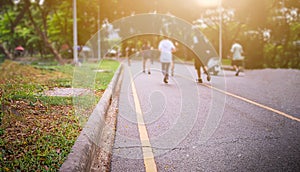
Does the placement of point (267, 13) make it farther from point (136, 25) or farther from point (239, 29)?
point (136, 25)

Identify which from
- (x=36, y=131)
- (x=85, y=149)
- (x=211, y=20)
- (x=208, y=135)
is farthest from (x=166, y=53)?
(x=211, y=20)

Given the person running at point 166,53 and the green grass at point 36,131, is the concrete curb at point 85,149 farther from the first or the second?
the person running at point 166,53

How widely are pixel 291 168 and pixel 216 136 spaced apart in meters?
1.48

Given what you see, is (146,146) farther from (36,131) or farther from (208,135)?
(36,131)

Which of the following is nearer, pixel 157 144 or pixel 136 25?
pixel 157 144

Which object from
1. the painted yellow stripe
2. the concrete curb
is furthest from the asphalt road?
the concrete curb

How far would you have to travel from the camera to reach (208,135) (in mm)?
4977

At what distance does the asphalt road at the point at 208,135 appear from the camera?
3.78m

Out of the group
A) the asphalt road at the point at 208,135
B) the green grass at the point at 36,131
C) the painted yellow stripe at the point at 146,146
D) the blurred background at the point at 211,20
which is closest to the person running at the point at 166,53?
the asphalt road at the point at 208,135

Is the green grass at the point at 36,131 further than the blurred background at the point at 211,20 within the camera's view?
No

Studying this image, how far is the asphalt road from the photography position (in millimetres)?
3775

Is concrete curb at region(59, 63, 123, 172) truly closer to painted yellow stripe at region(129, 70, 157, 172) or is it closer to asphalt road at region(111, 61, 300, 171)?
asphalt road at region(111, 61, 300, 171)

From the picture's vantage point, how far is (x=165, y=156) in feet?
13.3

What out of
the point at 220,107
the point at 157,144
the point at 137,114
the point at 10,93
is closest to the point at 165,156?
the point at 157,144
